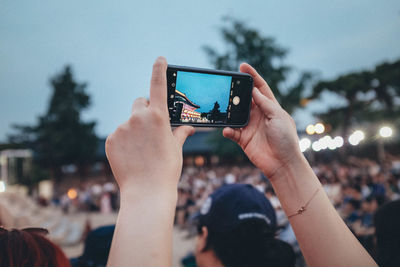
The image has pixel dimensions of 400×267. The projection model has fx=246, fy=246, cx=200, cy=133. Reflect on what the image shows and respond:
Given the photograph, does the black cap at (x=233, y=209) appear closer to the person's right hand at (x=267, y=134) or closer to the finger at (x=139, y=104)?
the person's right hand at (x=267, y=134)

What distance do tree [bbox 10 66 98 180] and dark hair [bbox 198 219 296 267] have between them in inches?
1267

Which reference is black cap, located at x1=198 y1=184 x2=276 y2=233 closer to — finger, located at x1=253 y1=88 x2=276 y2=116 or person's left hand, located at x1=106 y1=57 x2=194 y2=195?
finger, located at x1=253 y1=88 x2=276 y2=116

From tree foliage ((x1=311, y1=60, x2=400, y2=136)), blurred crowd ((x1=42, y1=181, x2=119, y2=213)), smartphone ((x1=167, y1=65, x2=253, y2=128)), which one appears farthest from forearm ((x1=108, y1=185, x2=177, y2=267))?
tree foliage ((x1=311, y1=60, x2=400, y2=136))

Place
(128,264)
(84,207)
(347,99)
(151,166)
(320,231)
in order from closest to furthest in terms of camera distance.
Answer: (128,264) → (151,166) → (320,231) → (84,207) → (347,99)

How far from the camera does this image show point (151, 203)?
0.74 m

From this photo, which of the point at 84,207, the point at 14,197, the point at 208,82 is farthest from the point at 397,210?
the point at 84,207

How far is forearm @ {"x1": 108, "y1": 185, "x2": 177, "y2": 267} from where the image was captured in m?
0.67

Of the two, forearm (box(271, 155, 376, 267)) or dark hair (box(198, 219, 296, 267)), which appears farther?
dark hair (box(198, 219, 296, 267))

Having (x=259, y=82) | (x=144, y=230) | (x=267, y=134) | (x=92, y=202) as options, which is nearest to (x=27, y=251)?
(x=144, y=230)

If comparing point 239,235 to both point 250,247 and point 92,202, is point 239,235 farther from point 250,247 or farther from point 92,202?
point 92,202

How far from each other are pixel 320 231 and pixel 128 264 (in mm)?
800

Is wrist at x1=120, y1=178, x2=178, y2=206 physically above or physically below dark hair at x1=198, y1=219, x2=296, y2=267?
above

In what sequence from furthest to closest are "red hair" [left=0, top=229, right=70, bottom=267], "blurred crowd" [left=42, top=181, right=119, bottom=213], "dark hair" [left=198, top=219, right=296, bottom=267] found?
1. "blurred crowd" [left=42, top=181, right=119, bottom=213]
2. "dark hair" [left=198, top=219, right=296, bottom=267]
3. "red hair" [left=0, top=229, right=70, bottom=267]

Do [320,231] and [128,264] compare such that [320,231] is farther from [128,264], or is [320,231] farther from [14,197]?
[14,197]
